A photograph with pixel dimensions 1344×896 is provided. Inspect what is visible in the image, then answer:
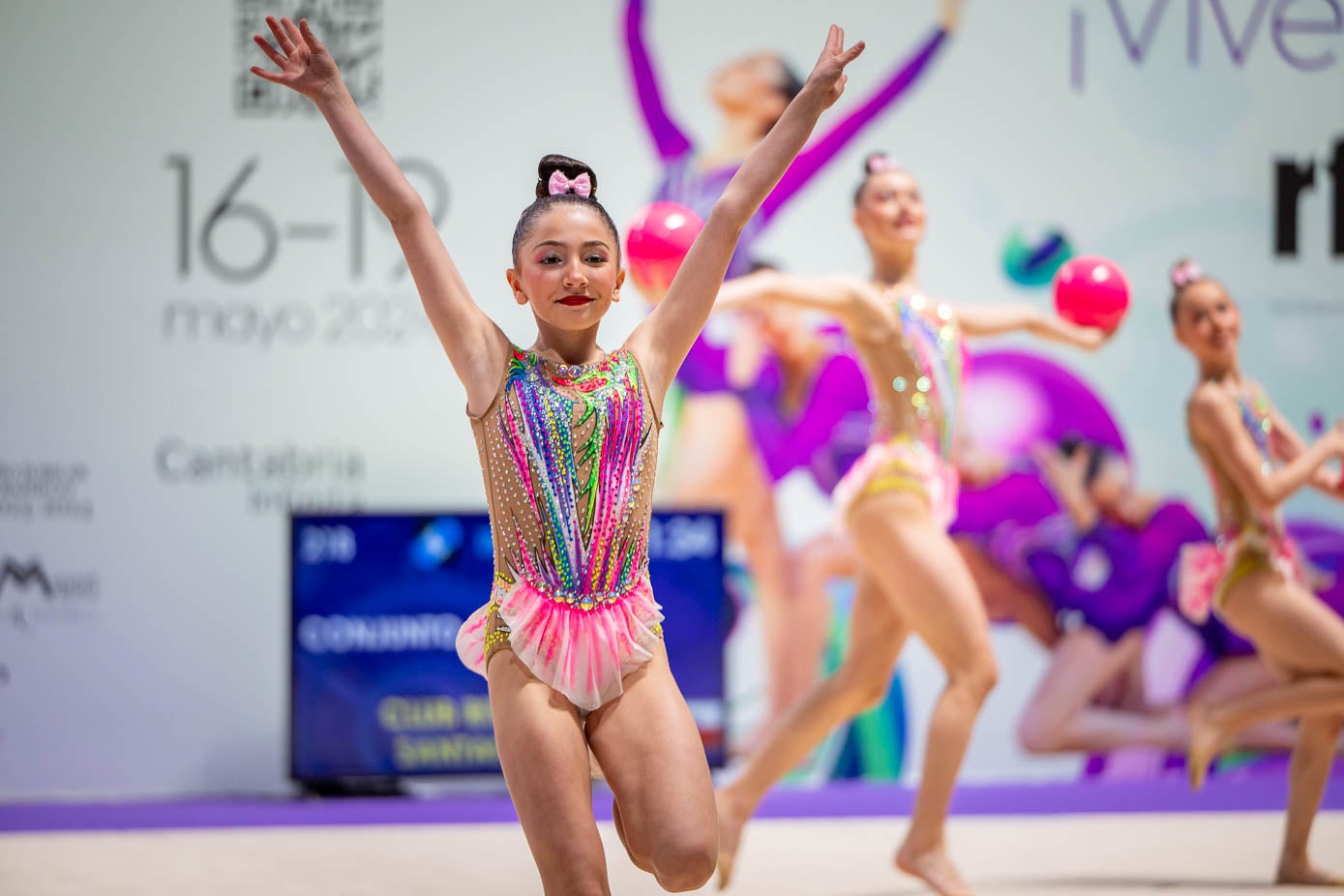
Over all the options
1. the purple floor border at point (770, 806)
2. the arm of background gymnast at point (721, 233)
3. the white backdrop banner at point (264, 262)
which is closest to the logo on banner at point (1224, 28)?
the white backdrop banner at point (264, 262)

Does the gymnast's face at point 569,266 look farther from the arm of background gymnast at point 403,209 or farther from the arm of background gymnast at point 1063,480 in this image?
the arm of background gymnast at point 1063,480

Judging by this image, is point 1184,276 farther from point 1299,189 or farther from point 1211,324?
point 1299,189

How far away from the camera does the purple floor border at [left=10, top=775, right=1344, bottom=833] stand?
222 inches

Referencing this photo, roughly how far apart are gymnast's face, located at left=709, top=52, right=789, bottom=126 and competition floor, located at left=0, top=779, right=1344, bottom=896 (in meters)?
2.90

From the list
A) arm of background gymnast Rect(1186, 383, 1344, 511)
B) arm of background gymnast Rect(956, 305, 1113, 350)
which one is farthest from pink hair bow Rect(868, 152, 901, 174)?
arm of background gymnast Rect(1186, 383, 1344, 511)

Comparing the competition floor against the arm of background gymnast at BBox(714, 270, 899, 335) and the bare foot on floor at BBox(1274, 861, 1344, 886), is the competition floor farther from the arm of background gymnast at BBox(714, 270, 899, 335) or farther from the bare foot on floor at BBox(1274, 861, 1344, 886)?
the arm of background gymnast at BBox(714, 270, 899, 335)

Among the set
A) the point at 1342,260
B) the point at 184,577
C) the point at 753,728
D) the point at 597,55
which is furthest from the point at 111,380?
the point at 1342,260

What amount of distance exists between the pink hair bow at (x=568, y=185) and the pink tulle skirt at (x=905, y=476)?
167 centimetres

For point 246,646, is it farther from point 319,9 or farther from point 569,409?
point 569,409

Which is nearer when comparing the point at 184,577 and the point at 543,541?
the point at 543,541

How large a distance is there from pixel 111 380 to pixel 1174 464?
455cm

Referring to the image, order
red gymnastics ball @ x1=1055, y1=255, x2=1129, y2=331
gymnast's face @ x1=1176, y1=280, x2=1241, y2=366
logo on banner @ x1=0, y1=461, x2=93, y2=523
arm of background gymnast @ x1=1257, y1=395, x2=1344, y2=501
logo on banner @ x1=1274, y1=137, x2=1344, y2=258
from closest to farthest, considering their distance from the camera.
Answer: red gymnastics ball @ x1=1055, y1=255, x2=1129, y2=331 < gymnast's face @ x1=1176, y1=280, x2=1241, y2=366 < arm of background gymnast @ x1=1257, y1=395, x2=1344, y2=501 < logo on banner @ x1=0, y1=461, x2=93, y2=523 < logo on banner @ x1=1274, y1=137, x2=1344, y2=258

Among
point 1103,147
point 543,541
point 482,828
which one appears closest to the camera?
point 543,541

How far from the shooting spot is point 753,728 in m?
6.43
